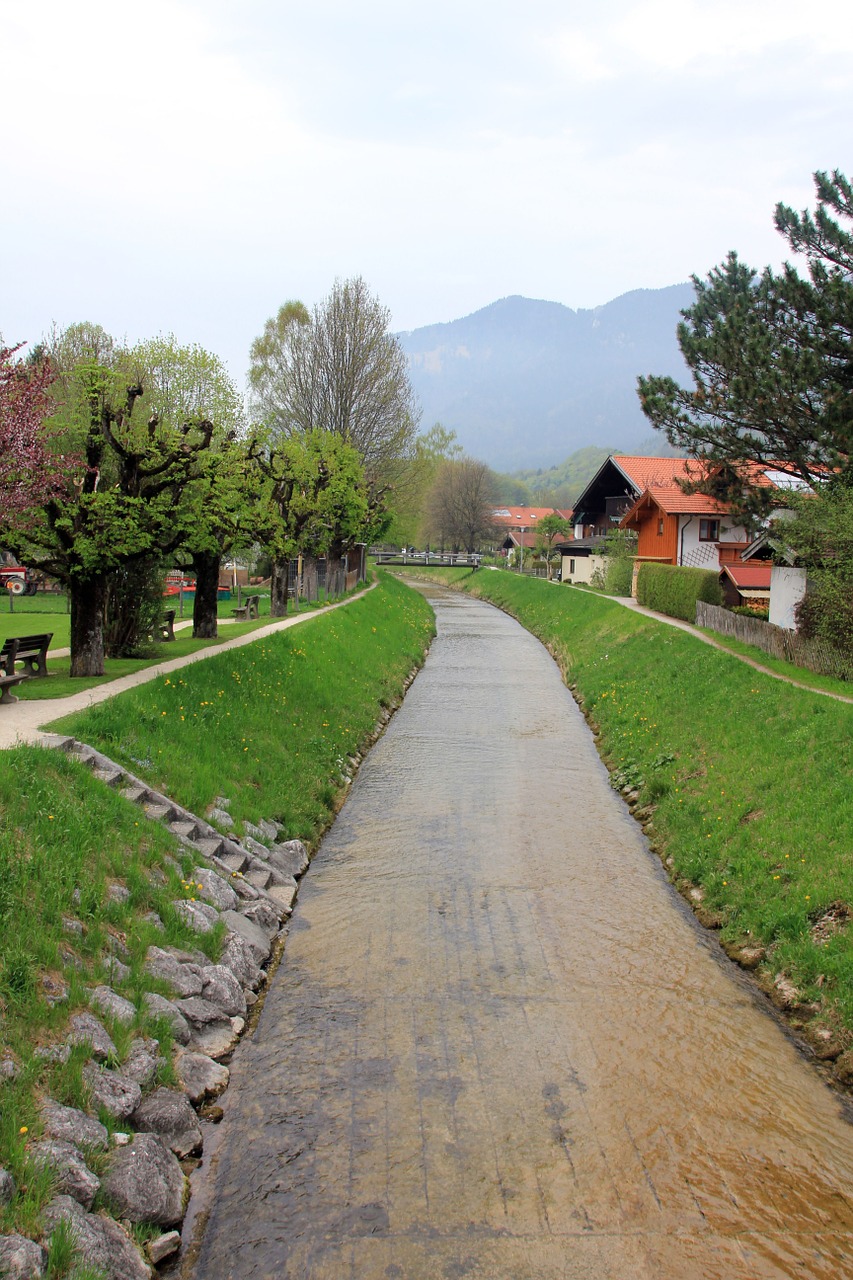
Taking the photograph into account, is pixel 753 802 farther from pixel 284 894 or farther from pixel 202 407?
pixel 202 407

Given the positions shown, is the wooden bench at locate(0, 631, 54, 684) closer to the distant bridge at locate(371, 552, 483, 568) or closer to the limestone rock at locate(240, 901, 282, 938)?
the limestone rock at locate(240, 901, 282, 938)

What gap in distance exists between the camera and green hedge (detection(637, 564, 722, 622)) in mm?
33688

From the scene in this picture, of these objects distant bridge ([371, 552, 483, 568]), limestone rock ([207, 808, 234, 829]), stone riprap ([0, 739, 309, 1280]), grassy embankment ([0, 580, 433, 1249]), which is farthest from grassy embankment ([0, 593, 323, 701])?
distant bridge ([371, 552, 483, 568])

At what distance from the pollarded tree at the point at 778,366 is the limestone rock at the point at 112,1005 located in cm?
1991

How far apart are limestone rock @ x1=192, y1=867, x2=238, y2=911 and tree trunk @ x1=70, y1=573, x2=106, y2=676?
28.7ft

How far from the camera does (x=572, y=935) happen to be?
12.0 metres

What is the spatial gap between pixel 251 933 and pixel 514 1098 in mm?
4043

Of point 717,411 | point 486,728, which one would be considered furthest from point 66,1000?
point 717,411

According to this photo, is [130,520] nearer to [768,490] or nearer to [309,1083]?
[309,1083]

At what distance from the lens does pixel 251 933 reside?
11359 mm

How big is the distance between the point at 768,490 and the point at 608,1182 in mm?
22428

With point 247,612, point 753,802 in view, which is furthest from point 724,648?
point 247,612

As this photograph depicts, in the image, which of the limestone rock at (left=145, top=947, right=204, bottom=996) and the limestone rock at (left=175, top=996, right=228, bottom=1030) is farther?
the limestone rock at (left=145, top=947, right=204, bottom=996)

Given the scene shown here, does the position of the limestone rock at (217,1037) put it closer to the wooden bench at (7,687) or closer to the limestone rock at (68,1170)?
the limestone rock at (68,1170)
